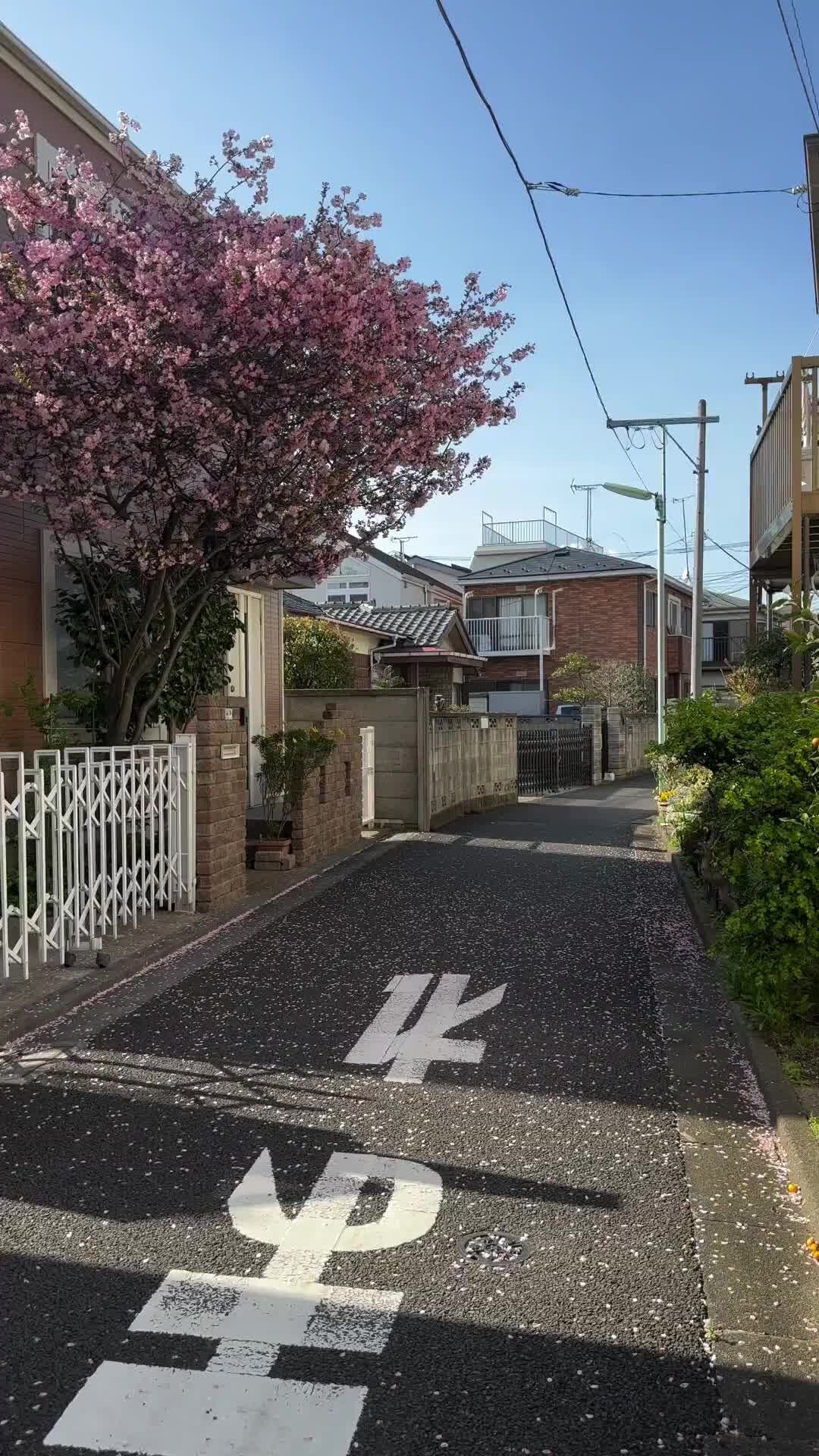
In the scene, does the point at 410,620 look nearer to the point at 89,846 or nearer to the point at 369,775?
the point at 369,775

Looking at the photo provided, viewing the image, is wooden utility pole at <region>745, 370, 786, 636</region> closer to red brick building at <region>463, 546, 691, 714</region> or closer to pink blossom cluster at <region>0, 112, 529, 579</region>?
pink blossom cluster at <region>0, 112, 529, 579</region>

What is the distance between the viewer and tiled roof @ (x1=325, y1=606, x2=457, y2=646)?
85.8 feet

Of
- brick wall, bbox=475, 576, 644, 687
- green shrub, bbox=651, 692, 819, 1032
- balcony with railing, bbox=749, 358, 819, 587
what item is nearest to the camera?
green shrub, bbox=651, 692, 819, 1032

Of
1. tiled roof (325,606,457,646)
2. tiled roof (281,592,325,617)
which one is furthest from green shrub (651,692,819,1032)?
tiled roof (325,606,457,646)

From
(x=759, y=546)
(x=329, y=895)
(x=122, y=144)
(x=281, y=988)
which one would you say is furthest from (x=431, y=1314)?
(x=759, y=546)

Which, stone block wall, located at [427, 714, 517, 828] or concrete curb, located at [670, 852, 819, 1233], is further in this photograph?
stone block wall, located at [427, 714, 517, 828]

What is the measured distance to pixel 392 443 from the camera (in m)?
8.41

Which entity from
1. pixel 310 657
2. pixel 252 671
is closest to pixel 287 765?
pixel 252 671

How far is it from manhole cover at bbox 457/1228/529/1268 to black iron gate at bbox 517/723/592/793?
19.2 m

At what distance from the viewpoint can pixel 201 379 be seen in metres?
7.69

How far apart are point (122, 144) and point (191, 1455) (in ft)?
29.8

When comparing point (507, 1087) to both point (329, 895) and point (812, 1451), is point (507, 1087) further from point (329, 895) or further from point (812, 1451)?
point (329, 895)

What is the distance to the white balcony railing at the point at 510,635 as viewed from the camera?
38.9 m

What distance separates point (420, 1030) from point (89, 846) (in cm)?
245
